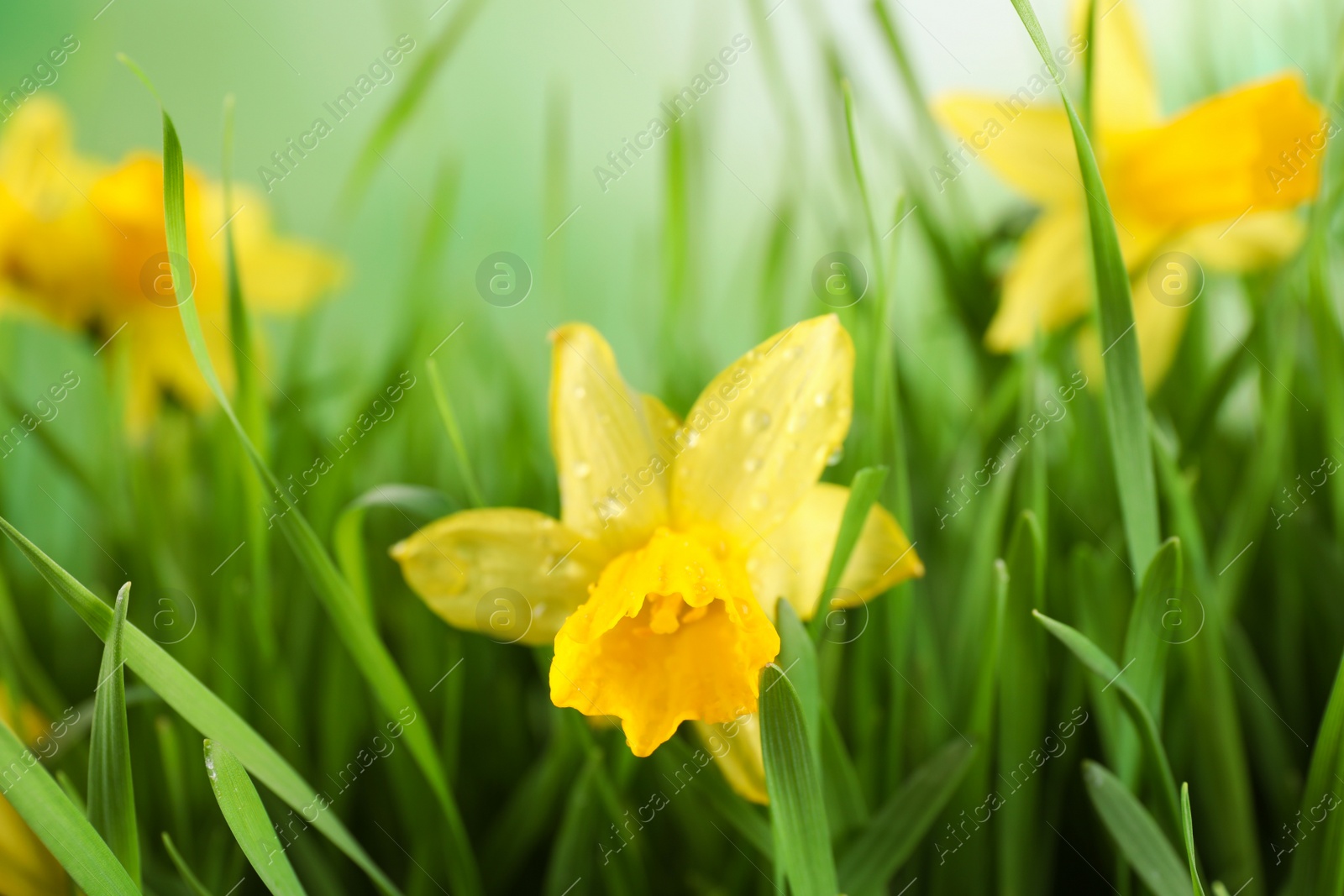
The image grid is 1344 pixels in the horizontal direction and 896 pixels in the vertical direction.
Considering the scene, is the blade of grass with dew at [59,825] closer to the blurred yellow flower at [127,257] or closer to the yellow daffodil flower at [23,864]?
the yellow daffodil flower at [23,864]

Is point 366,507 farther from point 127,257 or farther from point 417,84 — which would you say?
point 127,257

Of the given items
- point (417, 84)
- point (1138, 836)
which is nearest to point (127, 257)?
point (417, 84)

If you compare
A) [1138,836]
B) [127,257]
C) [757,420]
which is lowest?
[1138,836]

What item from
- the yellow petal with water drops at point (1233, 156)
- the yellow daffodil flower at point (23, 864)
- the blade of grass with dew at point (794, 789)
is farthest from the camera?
the yellow petal with water drops at point (1233, 156)

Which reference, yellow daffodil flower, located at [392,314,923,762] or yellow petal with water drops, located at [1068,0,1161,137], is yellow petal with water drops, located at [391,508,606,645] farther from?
yellow petal with water drops, located at [1068,0,1161,137]

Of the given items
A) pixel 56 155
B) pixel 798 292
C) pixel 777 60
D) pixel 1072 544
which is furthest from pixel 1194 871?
pixel 56 155

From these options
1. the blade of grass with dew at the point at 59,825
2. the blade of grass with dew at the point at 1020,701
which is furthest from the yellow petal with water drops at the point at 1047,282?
the blade of grass with dew at the point at 59,825

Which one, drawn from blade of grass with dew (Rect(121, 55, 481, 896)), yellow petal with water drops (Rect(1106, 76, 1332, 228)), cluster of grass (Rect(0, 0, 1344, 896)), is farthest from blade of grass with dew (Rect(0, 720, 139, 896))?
yellow petal with water drops (Rect(1106, 76, 1332, 228))
